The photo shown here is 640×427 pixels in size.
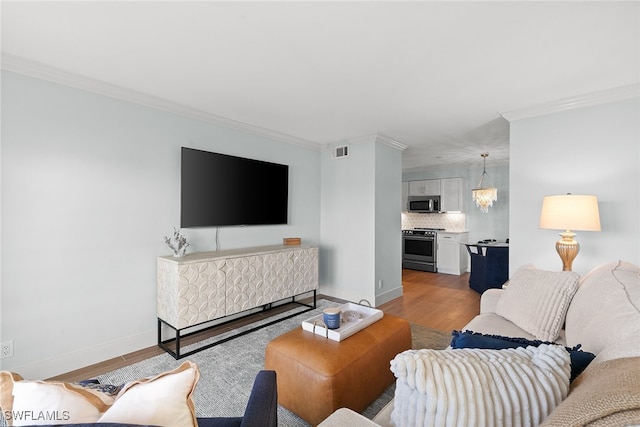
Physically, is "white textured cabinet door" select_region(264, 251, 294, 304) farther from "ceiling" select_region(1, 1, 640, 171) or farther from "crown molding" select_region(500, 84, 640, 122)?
"crown molding" select_region(500, 84, 640, 122)

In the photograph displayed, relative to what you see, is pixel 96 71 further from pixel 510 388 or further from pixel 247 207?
pixel 510 388

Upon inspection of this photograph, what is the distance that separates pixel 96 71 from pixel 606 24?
3485mm

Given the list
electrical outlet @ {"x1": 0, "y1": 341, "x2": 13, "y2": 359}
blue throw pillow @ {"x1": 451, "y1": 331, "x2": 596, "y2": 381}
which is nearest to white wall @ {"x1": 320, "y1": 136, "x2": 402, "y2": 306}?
blue throw pillow @ {"x1": 451, "y1": 331, "x2": 596, "y2": 381}

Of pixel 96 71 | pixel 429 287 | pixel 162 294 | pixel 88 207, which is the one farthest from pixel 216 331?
pixel 429 287

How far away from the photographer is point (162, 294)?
277cm

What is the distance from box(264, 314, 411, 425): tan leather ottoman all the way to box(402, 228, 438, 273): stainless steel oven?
481 cm

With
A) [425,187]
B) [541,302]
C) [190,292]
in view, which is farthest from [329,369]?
[425,187]

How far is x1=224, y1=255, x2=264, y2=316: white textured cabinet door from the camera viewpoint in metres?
2.94

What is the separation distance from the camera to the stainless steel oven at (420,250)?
6.50m

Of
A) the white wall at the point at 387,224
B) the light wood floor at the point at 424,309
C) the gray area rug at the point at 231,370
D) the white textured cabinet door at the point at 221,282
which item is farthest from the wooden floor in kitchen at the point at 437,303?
the white textured cabinet door at the point at 221,282

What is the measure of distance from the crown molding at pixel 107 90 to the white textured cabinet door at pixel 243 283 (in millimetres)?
1598

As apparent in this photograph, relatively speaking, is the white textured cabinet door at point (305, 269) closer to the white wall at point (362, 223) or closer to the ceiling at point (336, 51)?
the white wall at point (362, 223)

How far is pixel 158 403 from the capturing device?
699mm

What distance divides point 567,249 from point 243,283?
120 inches
